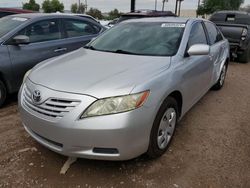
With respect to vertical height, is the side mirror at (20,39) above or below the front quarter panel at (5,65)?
above

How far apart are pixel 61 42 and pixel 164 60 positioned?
2.71m

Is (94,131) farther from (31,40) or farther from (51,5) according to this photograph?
(51,5)

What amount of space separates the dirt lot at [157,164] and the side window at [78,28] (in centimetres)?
225

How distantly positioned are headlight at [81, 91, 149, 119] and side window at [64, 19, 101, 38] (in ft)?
11.0

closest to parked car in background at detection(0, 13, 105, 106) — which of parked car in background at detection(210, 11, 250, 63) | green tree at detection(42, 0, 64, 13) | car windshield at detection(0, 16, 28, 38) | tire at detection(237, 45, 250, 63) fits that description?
car windshield at detection(0, 16, 28, 38)

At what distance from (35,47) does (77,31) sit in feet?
3.81

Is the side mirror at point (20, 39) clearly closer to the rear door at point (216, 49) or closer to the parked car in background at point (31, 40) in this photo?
the parked car in background at point (31, 40)

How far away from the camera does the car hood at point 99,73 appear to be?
2475 mm

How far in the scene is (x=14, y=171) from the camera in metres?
2.75

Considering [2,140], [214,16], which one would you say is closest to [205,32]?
[2,140]

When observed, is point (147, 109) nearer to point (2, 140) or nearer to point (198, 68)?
point (198, 68)

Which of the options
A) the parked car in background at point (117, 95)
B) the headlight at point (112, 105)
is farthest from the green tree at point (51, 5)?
the headlight at point (112, 105)

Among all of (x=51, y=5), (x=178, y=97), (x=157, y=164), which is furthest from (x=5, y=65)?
(x=51, y=5)

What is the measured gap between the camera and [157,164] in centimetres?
→ 290
